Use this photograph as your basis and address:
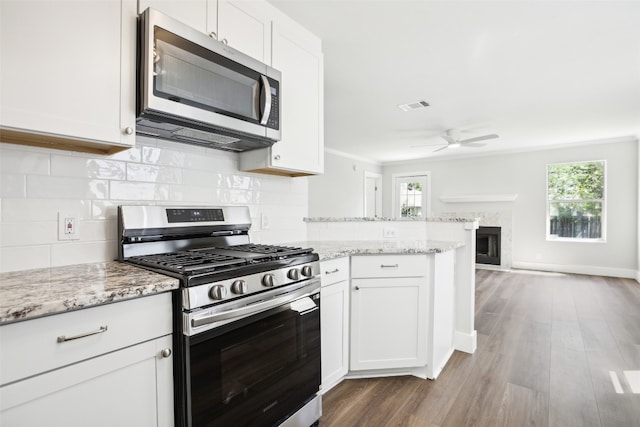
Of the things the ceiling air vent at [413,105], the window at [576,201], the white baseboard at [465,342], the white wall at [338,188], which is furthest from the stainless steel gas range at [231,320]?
the window at [576,201]

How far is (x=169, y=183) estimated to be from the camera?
177 centimetres

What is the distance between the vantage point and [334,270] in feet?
6.35

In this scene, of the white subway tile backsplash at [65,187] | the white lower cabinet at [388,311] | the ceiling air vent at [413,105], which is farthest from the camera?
the ceiling air vent at [413,105]

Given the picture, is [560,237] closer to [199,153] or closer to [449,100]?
[449,100]

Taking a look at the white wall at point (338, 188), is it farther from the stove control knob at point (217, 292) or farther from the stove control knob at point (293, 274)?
the stove control knob at point (217, 292)

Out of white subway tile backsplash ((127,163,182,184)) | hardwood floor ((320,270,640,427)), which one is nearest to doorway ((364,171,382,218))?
hardwood floor ((320,270,640,427))

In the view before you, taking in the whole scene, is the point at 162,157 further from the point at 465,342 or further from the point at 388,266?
the point at 465,342

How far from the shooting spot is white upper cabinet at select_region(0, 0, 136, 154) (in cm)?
106

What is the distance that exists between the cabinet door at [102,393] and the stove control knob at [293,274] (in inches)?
22.1

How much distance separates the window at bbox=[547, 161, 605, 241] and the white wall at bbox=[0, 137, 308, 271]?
6.38 meters

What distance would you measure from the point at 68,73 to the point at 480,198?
706 centimetres

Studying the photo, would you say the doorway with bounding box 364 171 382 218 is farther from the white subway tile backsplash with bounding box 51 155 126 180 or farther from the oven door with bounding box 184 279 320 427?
the white subway tile backsplash with bounding box 51 155 126 180

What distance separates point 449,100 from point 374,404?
3241mm

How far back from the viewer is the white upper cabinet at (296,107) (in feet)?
6.52
